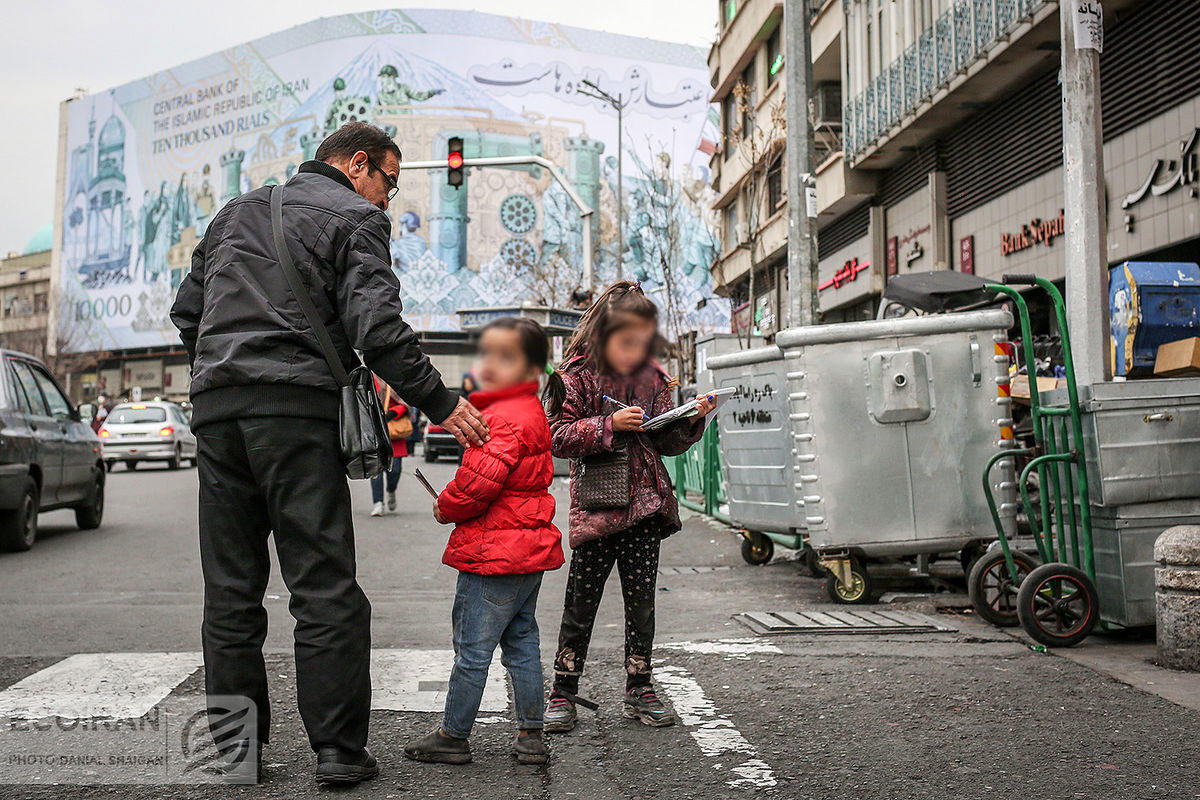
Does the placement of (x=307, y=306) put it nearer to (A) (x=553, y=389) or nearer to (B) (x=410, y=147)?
(A) (x=553, y=389)

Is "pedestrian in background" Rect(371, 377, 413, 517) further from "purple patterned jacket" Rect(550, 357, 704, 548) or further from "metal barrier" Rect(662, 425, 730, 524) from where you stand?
"purple patterned jacket" Rect(550, 357, 704, 548)

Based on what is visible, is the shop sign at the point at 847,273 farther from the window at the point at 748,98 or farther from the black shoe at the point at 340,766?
the black shoe at the point at 340,766

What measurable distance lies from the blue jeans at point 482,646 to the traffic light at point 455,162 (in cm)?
1753

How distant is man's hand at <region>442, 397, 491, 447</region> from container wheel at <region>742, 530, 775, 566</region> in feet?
20.3

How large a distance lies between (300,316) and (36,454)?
847cm

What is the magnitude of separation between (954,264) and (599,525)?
17366 mm

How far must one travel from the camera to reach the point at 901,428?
7.30 metres

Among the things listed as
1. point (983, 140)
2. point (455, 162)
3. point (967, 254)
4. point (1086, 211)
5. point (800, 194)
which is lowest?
point (1086, 211)

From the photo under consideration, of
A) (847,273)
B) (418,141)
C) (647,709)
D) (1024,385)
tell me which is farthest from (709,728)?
(418,141)

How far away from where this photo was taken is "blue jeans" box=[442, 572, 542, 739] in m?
A: 3.84

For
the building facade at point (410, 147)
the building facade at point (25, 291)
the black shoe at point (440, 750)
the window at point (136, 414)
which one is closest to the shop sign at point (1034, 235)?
the black shoe at point (440, 750)

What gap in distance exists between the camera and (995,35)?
16.2m

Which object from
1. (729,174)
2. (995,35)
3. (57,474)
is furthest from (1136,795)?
(729,174)

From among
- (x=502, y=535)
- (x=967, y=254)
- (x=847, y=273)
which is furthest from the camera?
(x=847, y=273)
